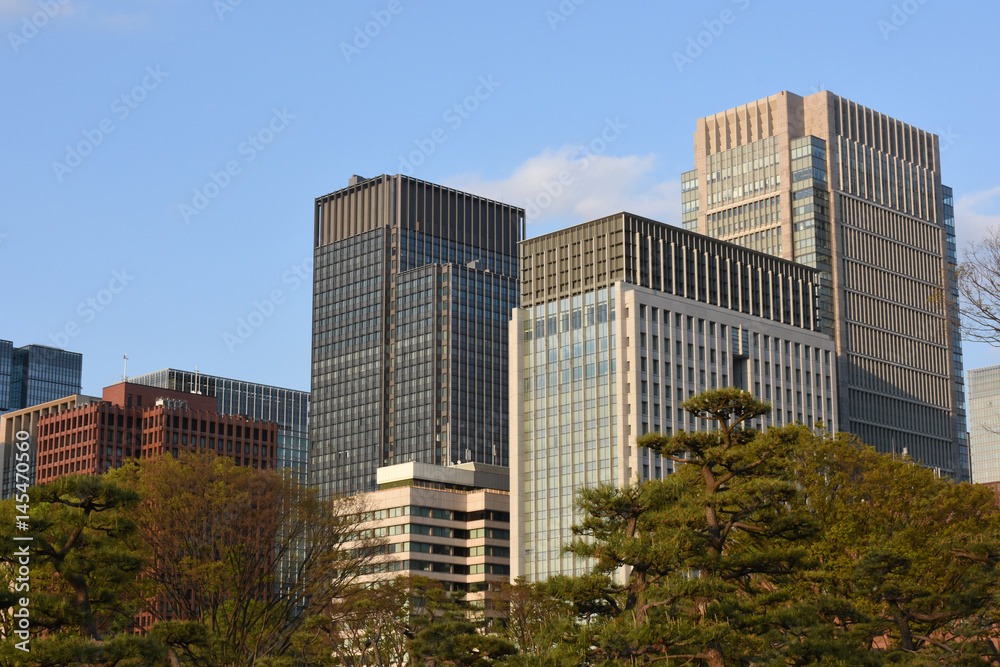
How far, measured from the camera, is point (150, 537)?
62.8m

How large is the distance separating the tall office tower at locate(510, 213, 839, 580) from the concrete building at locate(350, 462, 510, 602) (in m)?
14.1

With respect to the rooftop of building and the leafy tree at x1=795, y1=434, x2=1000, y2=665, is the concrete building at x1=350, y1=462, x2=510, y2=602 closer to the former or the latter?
the rooftop of building

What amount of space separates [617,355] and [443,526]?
35.3m

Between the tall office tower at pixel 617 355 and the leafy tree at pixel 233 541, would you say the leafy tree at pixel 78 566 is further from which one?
the tall office tower at pixel 617 355

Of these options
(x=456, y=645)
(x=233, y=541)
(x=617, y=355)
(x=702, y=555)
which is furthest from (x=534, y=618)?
(x=617, y=355)

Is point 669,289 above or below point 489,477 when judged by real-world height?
above

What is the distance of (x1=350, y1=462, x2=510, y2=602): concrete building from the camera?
544 feet

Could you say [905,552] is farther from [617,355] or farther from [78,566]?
[617,355]

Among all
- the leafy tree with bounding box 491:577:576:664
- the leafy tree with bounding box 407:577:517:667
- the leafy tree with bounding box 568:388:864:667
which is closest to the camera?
the leafy tree with bounding box 568:388:864:667

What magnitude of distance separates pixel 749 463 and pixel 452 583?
418ft

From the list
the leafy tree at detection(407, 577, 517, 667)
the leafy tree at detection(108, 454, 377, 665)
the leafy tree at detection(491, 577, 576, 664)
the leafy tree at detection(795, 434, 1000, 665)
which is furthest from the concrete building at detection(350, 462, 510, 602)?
the leafy tree at detection(407, 577, 517, 667)

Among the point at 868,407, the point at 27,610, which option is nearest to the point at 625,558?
the point at 27,610

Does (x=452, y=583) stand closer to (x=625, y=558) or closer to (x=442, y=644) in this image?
(x=442, y=644)

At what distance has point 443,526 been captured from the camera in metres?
170
